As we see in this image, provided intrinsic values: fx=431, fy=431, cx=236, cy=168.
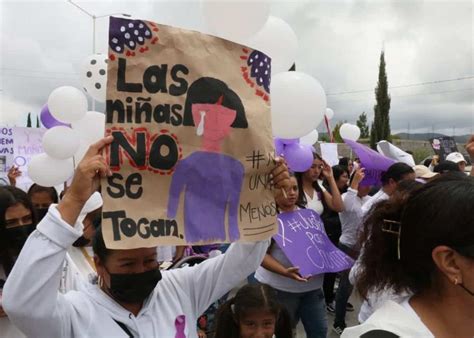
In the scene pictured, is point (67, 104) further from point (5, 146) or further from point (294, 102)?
point (5, 146)

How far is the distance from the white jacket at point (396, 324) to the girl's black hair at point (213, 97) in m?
0.80

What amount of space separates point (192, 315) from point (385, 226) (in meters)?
0.87

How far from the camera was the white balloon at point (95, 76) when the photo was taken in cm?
332

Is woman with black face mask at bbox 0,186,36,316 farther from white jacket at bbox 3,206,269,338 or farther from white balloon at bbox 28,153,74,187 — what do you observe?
white balloon at bbox 28,153,74,187

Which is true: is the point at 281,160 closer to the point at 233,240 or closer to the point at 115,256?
the point at 233,240

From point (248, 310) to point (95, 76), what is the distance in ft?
6.87

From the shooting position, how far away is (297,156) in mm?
3303

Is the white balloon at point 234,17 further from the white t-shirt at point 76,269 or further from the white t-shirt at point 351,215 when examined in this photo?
the white t-shirt at point 351,215

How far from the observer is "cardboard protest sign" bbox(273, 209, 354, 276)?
10.5ft

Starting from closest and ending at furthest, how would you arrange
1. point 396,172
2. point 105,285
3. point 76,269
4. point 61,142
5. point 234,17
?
point 105,285, point 234,17, point 76,269, point 61,142, point 396,172

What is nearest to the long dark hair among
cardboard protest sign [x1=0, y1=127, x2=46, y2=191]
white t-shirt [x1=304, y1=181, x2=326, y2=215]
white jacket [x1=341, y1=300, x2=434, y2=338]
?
white t-shirt [x1=304, y1=181, x2=326, y2=215]

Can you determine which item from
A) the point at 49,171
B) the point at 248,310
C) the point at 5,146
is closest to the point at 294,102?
the point at 248,310

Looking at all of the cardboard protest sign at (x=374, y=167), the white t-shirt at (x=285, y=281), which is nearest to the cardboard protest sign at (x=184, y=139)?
the white t-shirt at (x=285, y=281)

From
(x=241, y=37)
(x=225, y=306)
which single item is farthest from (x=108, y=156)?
(x=225, y=306)
